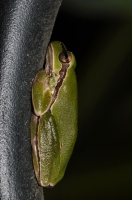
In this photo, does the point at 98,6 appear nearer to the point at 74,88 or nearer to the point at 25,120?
the point at 74,88

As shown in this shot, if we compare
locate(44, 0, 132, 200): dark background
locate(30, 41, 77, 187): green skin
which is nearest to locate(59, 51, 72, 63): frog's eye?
locate(30, 41, 77, 187): green skin

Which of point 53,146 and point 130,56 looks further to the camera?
point 130,56

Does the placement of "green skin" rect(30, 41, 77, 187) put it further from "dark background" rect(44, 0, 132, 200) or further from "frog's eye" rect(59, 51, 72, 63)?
"dark background" rect(44, 0, 132, 200)

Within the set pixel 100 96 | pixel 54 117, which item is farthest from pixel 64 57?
pixel 100 96

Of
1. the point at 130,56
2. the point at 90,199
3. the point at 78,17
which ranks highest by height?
the point at 78,17

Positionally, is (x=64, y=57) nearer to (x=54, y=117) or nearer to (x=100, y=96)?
(x=54, y=117)

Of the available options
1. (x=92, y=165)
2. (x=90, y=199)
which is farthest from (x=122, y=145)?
(x=90, y=199)
